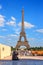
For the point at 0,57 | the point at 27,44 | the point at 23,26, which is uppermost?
the point at 23,26

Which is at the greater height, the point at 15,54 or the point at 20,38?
the point at 20,38

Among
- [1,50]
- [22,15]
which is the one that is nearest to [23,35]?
[22,15]

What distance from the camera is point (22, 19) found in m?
84.8

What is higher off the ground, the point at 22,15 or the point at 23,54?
the point at 22,15

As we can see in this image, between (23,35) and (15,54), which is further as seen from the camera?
(23,35)

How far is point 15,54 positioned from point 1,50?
468 centimetres

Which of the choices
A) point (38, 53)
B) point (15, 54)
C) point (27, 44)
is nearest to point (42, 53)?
point (38, 53)

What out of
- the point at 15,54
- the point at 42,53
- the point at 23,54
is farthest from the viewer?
the point at 42,53

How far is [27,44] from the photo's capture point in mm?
85812

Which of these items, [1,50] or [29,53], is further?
[29,53]

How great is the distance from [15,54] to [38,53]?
24482mm

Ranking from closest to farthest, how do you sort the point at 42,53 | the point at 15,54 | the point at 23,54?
1. the point at 15,54
2. the point at 23,54
3. the point at 42,53

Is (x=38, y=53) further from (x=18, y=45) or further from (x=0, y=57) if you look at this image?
(x=0, y=57)

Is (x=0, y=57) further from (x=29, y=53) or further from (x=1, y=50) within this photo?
(x=29, y=53)
